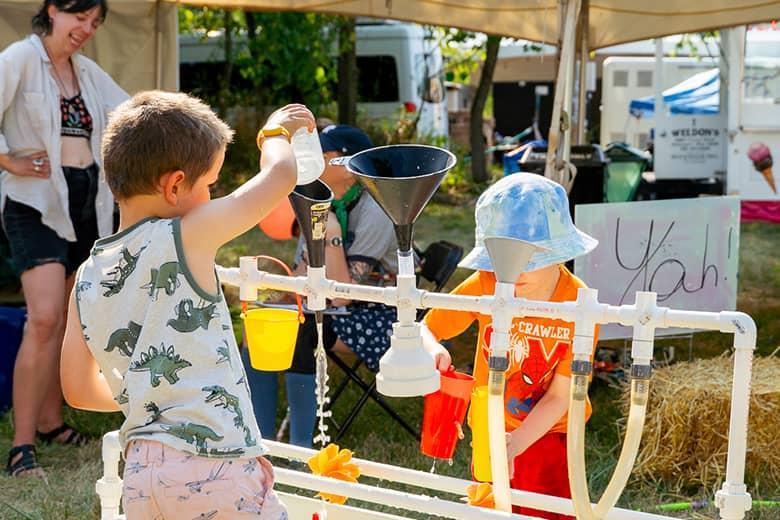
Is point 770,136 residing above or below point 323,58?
below

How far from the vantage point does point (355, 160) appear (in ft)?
7.63

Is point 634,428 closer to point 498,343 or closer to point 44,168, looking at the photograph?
point 498,343

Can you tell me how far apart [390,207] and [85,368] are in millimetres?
694

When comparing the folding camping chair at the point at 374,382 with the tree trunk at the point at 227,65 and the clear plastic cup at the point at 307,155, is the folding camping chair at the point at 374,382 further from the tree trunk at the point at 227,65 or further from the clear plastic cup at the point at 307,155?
the tree trunk at the point at 227,65

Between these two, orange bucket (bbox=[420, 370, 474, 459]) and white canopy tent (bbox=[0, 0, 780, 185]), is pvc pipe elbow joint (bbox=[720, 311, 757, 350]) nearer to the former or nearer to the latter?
orange bucket (bbox=[420, 370, 474, 459])

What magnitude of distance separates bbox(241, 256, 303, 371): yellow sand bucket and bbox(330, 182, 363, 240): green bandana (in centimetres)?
128

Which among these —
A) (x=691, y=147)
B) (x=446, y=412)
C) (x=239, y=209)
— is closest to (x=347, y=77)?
(x=691, y=147)

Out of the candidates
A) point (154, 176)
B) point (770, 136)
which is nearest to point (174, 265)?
point (154, 176)

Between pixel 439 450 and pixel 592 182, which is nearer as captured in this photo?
pixel 439 450

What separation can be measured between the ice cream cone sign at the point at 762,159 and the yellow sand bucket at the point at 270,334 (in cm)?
826

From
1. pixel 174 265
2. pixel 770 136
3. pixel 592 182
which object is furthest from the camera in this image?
pixel 770 136

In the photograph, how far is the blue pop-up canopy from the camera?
471 inches

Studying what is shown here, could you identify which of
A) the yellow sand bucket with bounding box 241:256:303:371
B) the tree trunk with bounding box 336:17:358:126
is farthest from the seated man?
the tree trunk with bounding box 336:17:358:126

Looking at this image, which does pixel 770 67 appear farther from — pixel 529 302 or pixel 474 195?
pixel 529 302
